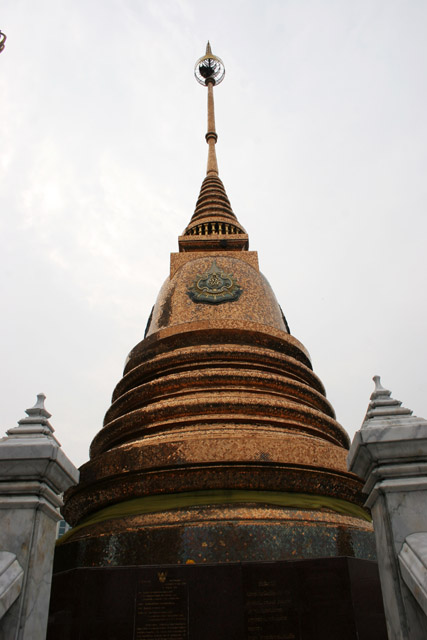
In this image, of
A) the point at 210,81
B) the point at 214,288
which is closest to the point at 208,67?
the point at 210,81

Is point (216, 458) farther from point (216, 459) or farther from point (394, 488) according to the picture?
point (394, 488)

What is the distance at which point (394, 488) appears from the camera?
314 centimetres

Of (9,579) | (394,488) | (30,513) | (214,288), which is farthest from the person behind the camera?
(214,288)

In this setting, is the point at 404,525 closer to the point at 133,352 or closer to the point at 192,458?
the point at 192,458

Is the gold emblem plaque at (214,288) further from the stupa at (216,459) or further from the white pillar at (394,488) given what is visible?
the white pillar at (394,488)

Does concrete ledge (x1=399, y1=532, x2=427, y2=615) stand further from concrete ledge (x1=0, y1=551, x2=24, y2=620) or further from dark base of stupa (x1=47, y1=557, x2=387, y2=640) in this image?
concrete ledge (x1=0, y1=551, x2=24, y2=620)

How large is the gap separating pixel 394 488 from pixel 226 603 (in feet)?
6.42

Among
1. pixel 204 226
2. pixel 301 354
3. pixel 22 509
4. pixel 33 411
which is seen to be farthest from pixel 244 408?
pixel 204 226

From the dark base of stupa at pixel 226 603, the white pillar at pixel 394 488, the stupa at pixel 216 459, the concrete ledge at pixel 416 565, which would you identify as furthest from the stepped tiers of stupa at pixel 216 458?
the concrete ledge at pixel 416 565

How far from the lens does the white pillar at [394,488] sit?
9.77 feet

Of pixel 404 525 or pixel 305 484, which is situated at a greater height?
pixel 305 484

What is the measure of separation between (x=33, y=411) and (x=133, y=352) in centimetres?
410

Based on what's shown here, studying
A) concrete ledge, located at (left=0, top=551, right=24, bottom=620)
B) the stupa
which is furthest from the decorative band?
concrete ledge, located at (left=0, top=551, right=24, bottom=620)

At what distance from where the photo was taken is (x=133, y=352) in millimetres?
7988
